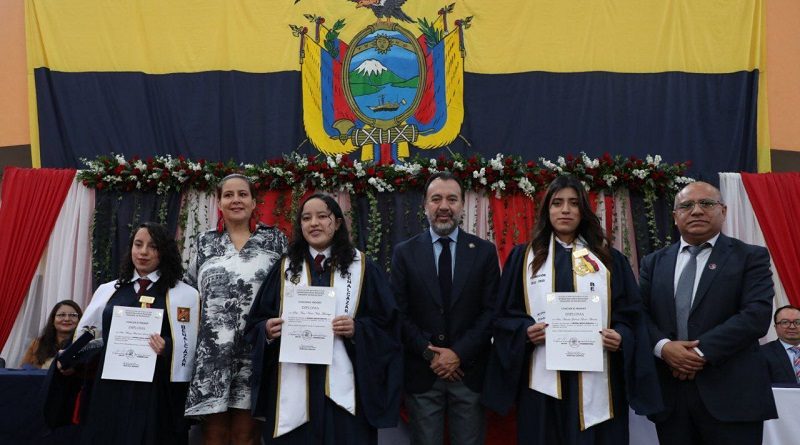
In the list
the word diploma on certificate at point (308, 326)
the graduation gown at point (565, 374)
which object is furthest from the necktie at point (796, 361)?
the word diploma on certificate at point (308, 326)

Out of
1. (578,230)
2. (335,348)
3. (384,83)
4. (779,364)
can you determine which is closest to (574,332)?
(578,230)

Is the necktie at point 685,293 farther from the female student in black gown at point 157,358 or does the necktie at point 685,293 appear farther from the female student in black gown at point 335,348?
the female student in black gown at point 157,358

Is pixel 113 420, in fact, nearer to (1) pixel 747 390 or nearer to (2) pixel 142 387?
(2) pixel 142 387

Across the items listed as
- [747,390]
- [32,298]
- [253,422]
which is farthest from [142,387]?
[32,298]

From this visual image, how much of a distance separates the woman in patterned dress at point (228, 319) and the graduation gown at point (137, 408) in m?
0.15

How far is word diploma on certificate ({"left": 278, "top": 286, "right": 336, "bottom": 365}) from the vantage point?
2.90 m

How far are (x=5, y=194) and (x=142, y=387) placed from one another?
4.54 meters

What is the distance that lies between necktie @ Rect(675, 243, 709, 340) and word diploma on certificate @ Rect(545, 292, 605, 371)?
382 millimetres

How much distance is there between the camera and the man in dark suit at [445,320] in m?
3.12

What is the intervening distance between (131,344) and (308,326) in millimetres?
868

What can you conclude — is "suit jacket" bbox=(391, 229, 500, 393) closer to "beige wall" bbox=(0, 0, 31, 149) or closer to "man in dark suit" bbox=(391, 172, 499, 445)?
"man in dark suit" bbox=(391, 172, 499, 445)

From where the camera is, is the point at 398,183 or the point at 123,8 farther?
the point at 123,8

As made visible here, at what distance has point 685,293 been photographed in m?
3.03

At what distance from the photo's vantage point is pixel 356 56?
23.1 ft
